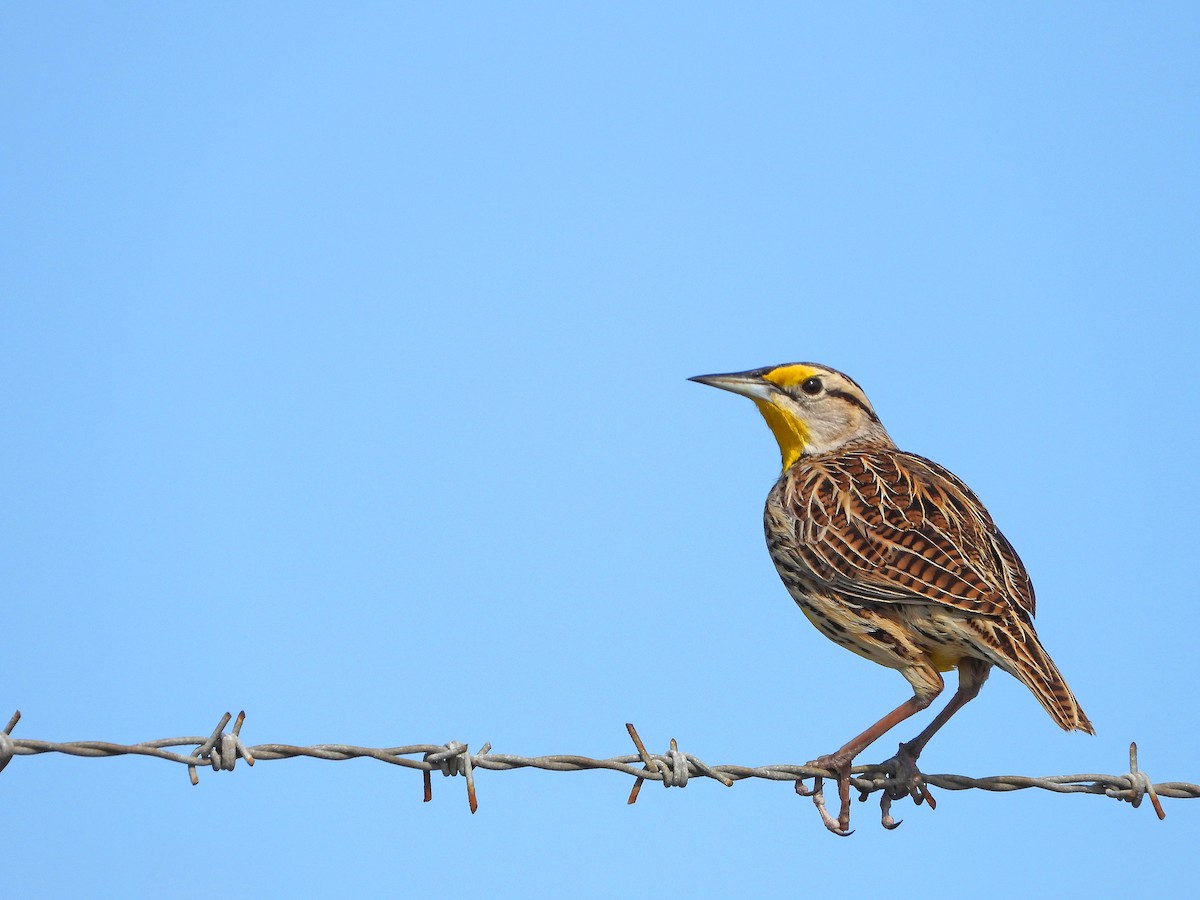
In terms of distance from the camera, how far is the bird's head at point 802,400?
22.9 feet

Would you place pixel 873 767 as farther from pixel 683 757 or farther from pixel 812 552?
pixel 683 757

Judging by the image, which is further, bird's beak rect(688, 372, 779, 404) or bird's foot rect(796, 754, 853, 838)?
bird's beak rect(688, 372, 779, 404)

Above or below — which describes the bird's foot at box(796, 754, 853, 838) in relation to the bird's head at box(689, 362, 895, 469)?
below

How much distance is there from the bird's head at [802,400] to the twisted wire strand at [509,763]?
2330mm

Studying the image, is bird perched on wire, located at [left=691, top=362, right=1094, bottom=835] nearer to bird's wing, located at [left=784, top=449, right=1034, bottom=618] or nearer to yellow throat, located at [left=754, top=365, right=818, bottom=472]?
bird's wing, located at [left=784, top=449, right=1034, bottom=618]

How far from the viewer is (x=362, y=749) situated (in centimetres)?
405

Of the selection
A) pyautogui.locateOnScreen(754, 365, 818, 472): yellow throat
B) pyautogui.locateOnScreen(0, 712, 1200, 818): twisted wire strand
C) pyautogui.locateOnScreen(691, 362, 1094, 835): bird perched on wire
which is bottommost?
pyautogui.locateOnScreen(0, 712, 1200, 818): twisted wire strand

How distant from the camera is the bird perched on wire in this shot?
5.25 meters

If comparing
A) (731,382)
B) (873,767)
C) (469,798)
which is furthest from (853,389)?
(469,798)

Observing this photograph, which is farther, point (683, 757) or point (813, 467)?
point (813, 467)

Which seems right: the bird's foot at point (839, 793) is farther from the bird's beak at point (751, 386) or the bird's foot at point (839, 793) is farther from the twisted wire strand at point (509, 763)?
the bird's beak at point (751, 386)

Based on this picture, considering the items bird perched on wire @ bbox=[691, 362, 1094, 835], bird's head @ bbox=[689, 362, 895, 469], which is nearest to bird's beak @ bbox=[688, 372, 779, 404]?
bird's head @ bbox=[689, 362, 895, 469]

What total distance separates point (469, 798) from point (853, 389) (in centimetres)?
358

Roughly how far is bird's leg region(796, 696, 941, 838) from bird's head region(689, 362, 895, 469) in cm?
169
